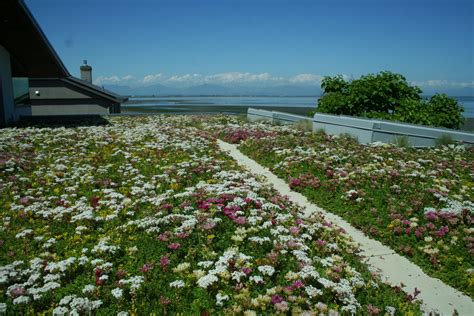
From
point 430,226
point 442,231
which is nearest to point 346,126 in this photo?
point 430,226

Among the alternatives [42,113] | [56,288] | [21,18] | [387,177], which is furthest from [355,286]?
[42,113]

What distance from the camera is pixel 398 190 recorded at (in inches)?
437

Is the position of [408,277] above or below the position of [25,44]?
below

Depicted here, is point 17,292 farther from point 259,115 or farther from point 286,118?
point 259,115

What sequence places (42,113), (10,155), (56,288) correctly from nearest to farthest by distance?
(56,288) → (10,155) → (42,113)

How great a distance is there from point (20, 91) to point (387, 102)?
30.6 m

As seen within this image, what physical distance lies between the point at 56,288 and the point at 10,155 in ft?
37.0

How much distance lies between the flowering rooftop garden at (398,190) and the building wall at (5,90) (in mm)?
18473

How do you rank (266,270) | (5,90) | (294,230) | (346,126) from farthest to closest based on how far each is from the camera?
(5,90)
(346,126)
(294,230)
(266,270)

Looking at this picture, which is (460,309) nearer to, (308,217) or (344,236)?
(344,236)

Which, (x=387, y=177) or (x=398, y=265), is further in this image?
(x=387, y=177)

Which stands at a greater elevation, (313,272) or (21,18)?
(21,18)

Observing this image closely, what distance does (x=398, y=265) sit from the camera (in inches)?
301

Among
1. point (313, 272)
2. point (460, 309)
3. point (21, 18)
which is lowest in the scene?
point (460, 309)
